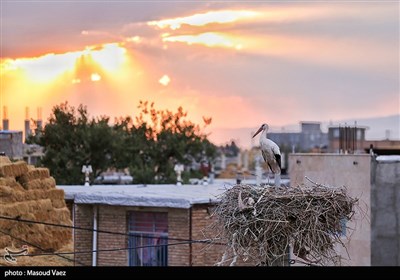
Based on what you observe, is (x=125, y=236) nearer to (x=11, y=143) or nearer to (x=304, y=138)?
(x=11, y=143)

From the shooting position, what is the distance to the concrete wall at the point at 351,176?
82.5 ft

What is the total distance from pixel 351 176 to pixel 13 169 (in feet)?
28.0

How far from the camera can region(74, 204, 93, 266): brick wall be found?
2541cm

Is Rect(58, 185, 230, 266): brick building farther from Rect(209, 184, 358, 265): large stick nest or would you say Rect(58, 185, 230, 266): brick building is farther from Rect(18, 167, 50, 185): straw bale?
Rect(209, 184, 358, 265): large stick nest

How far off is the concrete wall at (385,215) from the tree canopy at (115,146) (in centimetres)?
2213

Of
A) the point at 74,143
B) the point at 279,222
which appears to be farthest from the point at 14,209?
the point at 74,143

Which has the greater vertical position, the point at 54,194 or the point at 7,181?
the point at 7,181

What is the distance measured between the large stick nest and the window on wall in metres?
13.8

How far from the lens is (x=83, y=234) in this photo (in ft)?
84.8

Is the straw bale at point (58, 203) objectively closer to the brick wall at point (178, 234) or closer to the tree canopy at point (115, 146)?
the brick wall at point (178, 234)

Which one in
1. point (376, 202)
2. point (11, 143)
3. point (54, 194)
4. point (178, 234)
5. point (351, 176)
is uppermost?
point (11, 143)

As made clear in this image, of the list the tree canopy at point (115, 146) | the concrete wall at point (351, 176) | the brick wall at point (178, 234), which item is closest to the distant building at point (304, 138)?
the tree canopy at point (115, 146)

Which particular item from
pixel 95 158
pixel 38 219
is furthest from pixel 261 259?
pixel 95 158

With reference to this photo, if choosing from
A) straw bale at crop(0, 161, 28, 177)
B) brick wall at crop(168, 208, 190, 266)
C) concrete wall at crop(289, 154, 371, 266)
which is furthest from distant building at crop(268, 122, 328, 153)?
straw bale at crop(0, 161, 28, 177)
